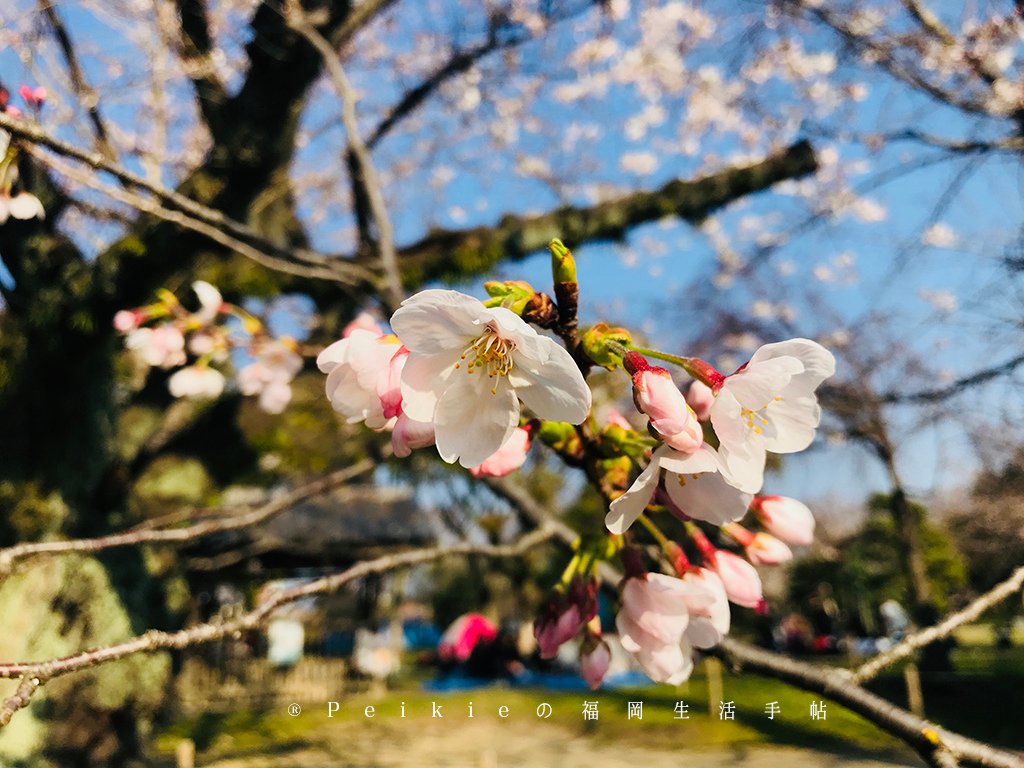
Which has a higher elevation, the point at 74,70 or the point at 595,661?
the point at 74,70

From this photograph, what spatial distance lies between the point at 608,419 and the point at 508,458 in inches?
5.5

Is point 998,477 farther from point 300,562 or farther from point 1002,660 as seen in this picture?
point 300,562

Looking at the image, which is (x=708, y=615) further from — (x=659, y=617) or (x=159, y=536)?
(x=159, y=536)

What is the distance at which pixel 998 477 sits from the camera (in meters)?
5.38

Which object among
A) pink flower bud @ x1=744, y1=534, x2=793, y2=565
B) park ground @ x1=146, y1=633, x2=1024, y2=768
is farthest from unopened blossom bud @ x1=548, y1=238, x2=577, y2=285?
park ground @ x1=146, y1=633, x2=1024, y2=768

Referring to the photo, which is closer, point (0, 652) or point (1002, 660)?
point (0, 652)

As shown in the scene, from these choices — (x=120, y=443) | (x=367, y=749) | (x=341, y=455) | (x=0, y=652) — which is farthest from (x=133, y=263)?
(x=367, y=749)

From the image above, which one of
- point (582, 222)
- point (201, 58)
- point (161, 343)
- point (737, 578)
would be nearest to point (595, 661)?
point (737, 578)

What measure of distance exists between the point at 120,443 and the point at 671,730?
21.8ft

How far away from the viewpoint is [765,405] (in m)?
0.64

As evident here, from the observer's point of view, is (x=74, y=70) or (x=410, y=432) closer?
(x=410, y=432)

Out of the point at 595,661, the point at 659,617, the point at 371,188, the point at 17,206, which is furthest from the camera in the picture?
the point at 371,188

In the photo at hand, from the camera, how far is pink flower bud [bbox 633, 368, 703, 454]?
0.58 meters

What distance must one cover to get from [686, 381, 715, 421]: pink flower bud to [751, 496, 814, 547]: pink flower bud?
26cm
